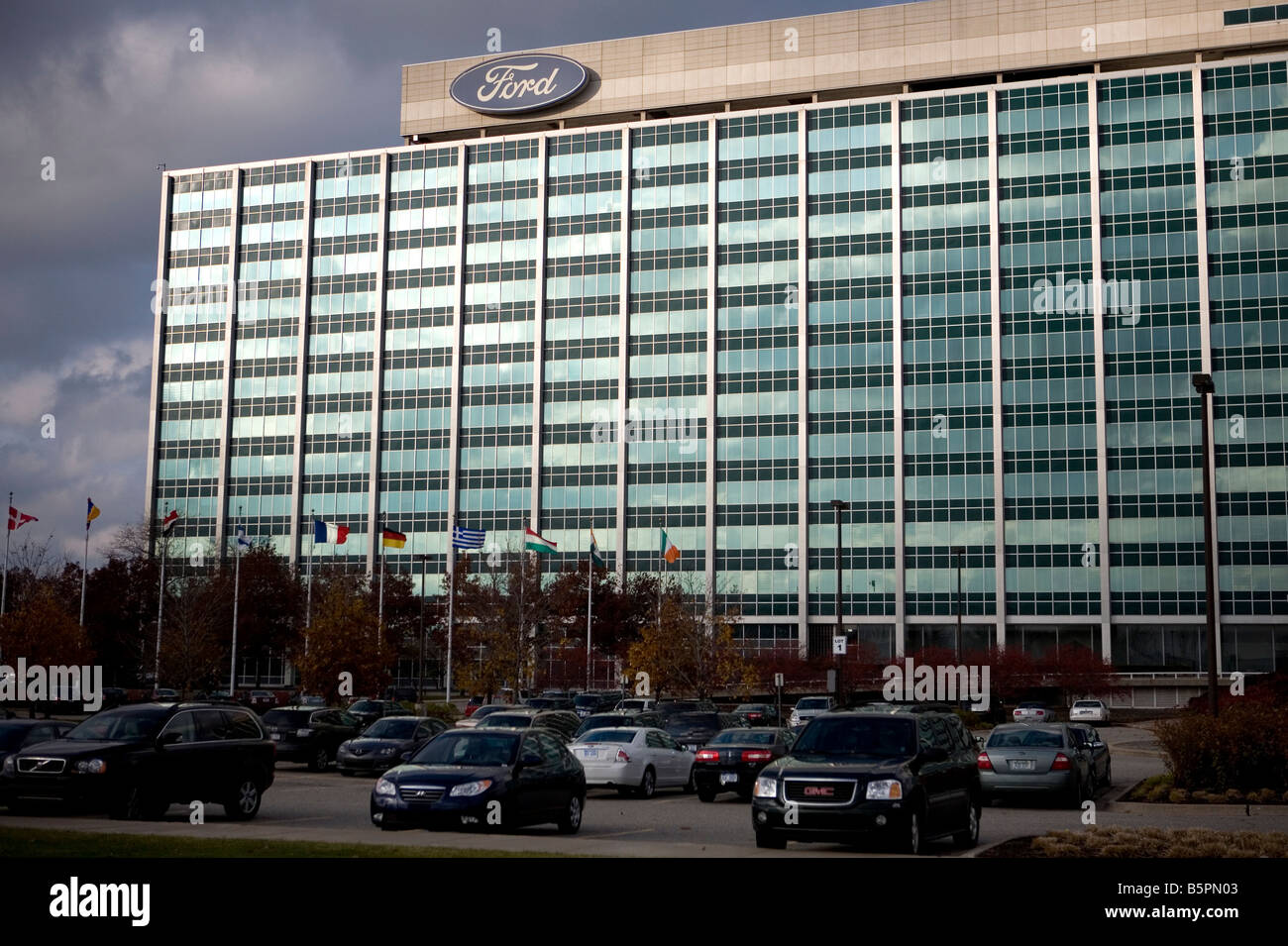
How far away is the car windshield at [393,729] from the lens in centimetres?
3256

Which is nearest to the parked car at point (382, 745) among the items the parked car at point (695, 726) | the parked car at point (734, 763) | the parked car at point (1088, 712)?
the parked car at point (695, 726)

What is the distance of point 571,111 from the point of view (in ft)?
319

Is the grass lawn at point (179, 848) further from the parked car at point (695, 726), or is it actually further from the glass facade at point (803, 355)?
the glass facade at point (803, 355)

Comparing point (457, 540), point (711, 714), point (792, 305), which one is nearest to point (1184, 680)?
point (792, 305)

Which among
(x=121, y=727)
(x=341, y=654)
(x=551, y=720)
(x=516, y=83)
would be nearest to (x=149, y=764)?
(x=121, y=727)

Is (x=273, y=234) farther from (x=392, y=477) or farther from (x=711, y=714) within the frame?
(x=711, y=714)

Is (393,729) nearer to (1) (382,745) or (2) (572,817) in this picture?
(1) (382,745)

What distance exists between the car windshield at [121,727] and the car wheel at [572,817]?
638cm

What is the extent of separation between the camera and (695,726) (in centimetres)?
3569

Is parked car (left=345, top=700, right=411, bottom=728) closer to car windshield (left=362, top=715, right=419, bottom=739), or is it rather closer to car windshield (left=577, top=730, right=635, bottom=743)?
car windshield (left=362, top=715, right=419, bottom=739)

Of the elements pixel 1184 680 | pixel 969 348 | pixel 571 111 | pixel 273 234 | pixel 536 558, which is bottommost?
pixel 1184 680

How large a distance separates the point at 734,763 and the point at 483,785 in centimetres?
1003

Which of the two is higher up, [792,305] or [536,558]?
[792,305]
